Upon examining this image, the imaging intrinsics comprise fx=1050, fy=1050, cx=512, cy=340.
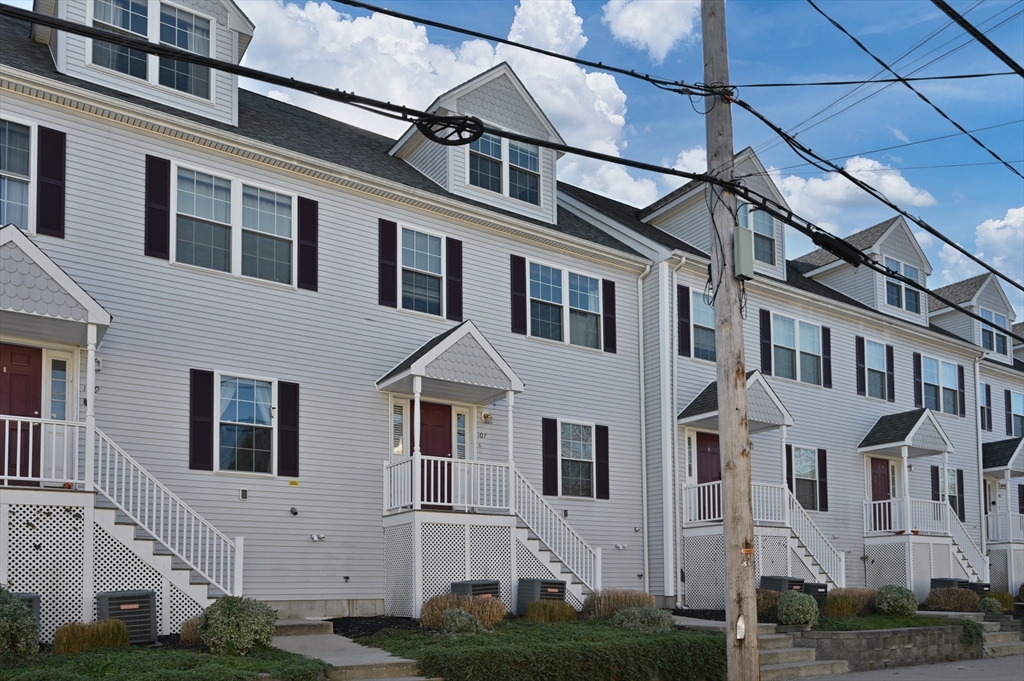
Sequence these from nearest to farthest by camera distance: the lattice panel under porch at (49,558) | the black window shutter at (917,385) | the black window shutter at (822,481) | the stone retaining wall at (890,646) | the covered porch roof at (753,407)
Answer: the lattice panel under porch at (49,558) → the stone retaining wall at (890,646) → the covered porch roof at (753,407) → the black window shutter at (822,481) → the black window shutter at (917,385)

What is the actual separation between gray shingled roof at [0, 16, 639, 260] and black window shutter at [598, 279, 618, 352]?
Answer: 2.93ft

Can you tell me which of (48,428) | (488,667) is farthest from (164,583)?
(488,667)

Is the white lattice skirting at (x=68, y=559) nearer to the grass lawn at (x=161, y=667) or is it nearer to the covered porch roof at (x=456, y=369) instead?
the grass lawn at (x=161, y=667)

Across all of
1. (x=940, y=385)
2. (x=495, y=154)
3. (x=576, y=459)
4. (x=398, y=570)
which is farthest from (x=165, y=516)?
(x=940, y=385)

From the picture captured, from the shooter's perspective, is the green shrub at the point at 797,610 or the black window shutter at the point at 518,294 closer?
the green shrub at the point at 797,610

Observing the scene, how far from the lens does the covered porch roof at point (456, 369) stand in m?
17.6

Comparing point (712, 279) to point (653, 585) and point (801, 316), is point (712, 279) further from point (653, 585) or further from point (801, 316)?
point (801, 316)

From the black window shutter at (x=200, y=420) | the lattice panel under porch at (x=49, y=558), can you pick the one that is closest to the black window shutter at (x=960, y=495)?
the black window shutter at (x=200, y=420)

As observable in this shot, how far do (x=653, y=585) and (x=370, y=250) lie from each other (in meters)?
9.18

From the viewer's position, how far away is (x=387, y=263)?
18766mm

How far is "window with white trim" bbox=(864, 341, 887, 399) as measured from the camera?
27.9 meters

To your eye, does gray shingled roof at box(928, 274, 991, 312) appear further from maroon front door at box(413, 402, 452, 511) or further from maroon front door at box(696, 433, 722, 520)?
maroon front door at box(413, 402, 452, 511)

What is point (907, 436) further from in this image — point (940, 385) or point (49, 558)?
point (49, 558)

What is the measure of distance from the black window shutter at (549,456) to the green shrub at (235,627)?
8.36 m
